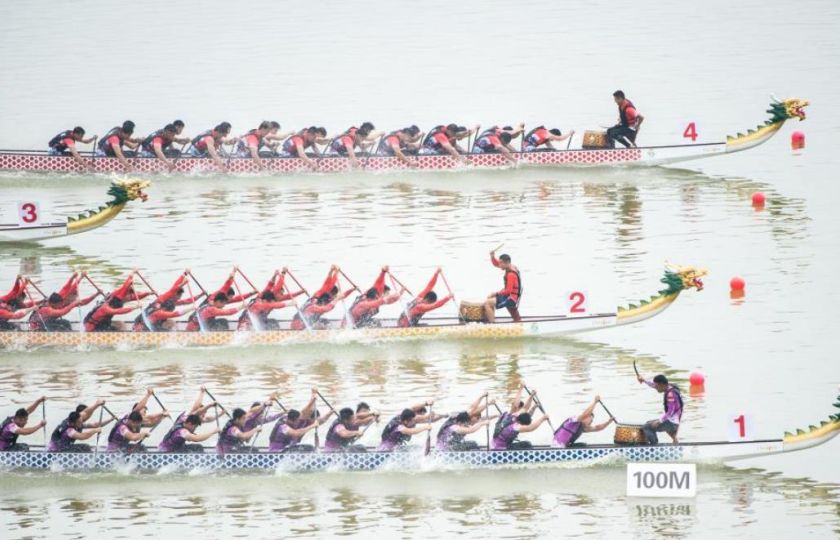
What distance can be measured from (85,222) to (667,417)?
15198 millimetres

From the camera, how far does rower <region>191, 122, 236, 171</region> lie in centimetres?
4972

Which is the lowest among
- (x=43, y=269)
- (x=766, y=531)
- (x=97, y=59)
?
(x=766, y=531)

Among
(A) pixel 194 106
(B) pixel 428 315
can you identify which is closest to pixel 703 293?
(B) pixel 428 315

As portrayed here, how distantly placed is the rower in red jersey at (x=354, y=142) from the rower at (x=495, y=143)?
2.25 m

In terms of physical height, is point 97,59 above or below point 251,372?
above

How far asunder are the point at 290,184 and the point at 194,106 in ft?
38.9

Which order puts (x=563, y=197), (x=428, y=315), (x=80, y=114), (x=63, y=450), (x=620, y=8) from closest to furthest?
1. (x=63, y=450)
2. (x=428, y=315)
3. (x=563, y=197)
4. (x=80, y=114)
5. (x=620, y=8)

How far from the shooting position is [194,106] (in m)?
61.3

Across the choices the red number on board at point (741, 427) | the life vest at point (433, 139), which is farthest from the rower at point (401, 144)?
the red number on board at point (741, 427)

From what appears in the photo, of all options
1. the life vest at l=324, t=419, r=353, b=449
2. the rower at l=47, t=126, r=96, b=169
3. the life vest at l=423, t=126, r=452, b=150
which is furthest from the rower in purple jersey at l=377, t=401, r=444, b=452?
the rower at l=47, t=126, r=96, b=169

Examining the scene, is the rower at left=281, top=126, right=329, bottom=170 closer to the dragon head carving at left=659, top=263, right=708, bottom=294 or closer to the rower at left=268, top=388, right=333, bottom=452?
the dragon head carving at left=659, top=263, right=708, bottom=294

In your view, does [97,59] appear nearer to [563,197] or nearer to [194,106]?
[194,106]

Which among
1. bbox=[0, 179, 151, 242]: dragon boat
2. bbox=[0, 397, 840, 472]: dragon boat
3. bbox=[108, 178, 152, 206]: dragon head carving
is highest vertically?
bbox=[108, 178, 152, 206]: dragon head carving

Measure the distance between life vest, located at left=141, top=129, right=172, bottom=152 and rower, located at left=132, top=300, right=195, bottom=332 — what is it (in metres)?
11.0
